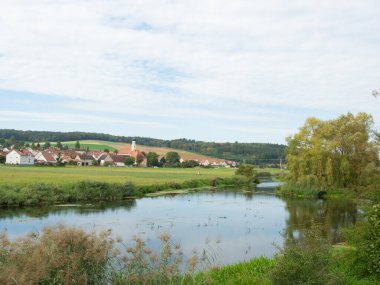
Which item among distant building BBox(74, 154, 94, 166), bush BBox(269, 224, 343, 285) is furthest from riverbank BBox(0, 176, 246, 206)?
distant building BBox(74, 154, 94, 166)

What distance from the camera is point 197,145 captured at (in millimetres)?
157125

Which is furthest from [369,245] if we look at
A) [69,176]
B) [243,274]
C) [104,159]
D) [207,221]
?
[104,159]

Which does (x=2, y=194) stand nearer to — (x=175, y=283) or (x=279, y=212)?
(x=279, y=212)

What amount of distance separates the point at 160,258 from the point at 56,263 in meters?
2.03

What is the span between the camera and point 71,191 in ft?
113

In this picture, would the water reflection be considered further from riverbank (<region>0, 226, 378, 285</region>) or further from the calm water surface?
riverbank (<region>0, 226, 378, 285</region>)

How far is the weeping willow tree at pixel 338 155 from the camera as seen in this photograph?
1742 inches

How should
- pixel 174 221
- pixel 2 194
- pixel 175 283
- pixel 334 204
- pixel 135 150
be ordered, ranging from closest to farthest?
pixel 175 283
pixel 174 221
pixel 2 194
pixel 334 204
pixel 135 150

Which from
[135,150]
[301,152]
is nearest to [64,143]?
[135,150]

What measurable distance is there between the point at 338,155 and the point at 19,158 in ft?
213

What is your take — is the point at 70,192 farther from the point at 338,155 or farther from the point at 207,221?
the point at 338,155

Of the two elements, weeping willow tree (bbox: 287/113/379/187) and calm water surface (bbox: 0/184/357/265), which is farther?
weeping willow tree (bbox: 287/113/379/187)

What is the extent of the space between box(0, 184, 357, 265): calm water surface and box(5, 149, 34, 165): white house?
189ft

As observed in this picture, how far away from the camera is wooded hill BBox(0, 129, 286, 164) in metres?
139
